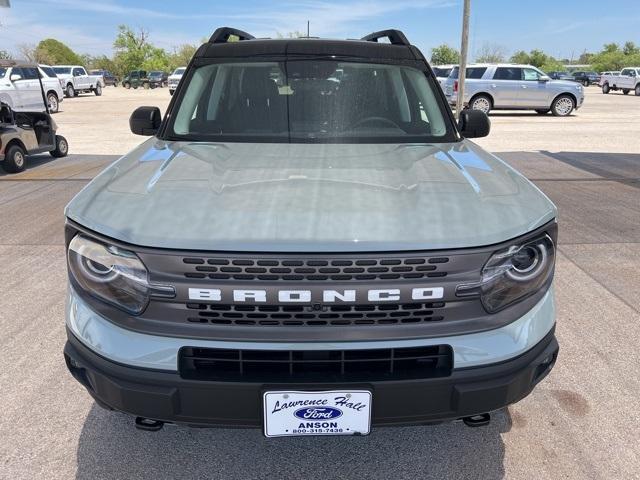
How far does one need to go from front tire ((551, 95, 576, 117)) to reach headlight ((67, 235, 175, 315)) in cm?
2114

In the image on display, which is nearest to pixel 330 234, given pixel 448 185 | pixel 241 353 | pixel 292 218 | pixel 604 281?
pixel 292 218

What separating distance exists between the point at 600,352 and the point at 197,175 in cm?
261

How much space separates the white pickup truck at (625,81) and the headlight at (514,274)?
39.3m

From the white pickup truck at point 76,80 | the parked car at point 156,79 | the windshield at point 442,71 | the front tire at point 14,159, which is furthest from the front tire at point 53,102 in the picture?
the parked car at point 156,79

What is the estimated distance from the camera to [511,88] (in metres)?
19.4

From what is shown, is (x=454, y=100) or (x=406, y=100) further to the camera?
(x=454, y=100)

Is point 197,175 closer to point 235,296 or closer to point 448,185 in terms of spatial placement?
point 235,296

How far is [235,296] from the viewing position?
1.70 m

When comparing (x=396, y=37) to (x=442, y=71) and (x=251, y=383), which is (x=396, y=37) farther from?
(x=442, y=71)

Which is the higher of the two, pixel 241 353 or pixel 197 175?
pixel 197 175

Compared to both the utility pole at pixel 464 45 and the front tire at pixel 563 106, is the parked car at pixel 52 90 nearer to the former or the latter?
the utility pole at pixel 464 45

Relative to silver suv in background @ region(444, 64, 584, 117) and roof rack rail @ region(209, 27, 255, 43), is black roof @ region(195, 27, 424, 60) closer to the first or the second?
roof rack rail @ region(209, 27, 255, 43)

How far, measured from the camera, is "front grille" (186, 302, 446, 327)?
68.4 inches

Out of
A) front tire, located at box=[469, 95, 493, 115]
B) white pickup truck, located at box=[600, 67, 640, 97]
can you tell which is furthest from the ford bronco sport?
white pickup truck, located at box=[600, 67, 640, 97]
